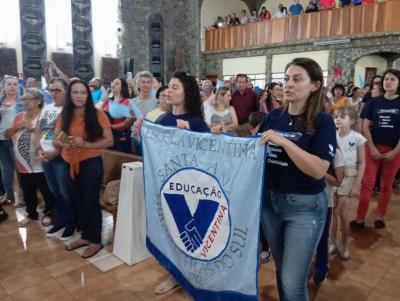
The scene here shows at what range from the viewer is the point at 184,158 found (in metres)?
2.05

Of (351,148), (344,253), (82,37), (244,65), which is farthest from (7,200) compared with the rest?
(244,65)

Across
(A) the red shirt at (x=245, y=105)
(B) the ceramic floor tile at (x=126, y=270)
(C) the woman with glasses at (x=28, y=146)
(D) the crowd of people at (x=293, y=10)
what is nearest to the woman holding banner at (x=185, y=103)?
(B) the ceramic floor tile at (x=126, y=270)

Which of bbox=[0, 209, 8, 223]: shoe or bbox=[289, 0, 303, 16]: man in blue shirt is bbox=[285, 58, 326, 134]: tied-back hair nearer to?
bbox=[0, 209, 8, 223]: shoe

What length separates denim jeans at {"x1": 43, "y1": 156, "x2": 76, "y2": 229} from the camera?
9.98ft

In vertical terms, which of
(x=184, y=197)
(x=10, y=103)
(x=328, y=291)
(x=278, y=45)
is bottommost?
(x=328, y=291)

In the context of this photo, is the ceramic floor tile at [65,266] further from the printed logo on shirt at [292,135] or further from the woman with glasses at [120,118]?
the printed logo on shirt at [292,135]

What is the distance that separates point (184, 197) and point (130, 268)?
1076 mm

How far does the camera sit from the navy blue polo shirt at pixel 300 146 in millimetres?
1491

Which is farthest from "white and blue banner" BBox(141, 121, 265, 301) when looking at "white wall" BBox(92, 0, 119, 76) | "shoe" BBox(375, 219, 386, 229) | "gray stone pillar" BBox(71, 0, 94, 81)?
"white wall" BBox(92, 0, 119, 76)

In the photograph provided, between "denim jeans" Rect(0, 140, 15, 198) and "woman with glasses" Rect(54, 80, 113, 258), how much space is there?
1.61 meters

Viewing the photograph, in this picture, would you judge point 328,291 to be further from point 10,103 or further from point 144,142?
point 10,103

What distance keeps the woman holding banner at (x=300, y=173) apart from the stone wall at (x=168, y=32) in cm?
1430

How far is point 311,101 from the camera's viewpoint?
1558mm

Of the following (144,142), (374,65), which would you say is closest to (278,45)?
(374,65)
